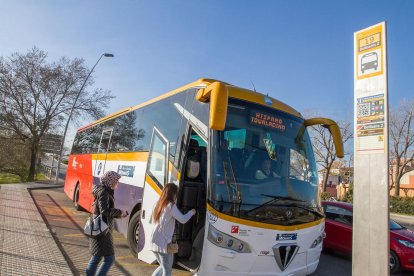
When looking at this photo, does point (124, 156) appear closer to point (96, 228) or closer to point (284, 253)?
point (96, 228)

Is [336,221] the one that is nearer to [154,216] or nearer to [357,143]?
[357,143]

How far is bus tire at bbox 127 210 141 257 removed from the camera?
7293 millimetres

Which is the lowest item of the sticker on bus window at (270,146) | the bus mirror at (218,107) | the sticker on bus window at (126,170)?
the sticker on bus window at (126,170)

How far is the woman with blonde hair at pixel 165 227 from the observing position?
511cm

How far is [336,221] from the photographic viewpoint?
10148 millimetres

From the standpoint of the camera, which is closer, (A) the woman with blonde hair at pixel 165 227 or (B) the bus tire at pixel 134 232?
(A) the woman with blonde hair at pixel 165 227

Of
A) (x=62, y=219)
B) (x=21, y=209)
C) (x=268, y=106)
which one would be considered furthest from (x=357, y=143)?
(x=21, y=209)

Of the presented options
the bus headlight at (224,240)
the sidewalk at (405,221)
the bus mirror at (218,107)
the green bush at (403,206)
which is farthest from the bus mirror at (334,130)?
the green bush at (403,206)

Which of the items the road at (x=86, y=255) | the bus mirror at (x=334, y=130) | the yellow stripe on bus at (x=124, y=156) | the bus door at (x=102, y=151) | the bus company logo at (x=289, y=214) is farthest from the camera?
the bus door at (x=102, y=151)

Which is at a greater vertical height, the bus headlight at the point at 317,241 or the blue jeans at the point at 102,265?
the bus headlight at the point at 317,241

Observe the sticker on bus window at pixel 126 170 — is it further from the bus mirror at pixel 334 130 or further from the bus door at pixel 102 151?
the bus mirror at pixel 334 130

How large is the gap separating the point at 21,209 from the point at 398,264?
1078 cm

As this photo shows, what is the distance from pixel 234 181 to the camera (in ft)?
17.6

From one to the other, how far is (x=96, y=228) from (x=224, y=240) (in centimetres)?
173
